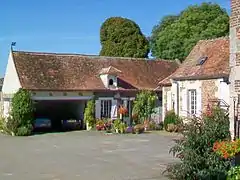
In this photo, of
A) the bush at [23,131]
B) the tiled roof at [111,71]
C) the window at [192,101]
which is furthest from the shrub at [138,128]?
the bush at [23,131]

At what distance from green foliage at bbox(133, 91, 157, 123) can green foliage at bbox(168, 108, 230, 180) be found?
18.8 meters

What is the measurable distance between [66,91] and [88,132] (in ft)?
10.8

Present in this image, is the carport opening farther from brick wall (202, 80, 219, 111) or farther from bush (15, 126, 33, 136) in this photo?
brick wall (202, 80, 219, 111)

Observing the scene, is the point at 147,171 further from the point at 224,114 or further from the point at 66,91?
the point at 66,91

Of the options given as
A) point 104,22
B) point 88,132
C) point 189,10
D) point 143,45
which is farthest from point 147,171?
point 104,22

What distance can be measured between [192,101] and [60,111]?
11.6 metres

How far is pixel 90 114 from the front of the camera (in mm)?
30000

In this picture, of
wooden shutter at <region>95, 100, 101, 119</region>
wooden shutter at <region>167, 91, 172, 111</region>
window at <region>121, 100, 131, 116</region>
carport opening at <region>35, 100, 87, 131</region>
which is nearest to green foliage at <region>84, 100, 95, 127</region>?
wooden shutter at <region>95, 100, 101, 119</region>

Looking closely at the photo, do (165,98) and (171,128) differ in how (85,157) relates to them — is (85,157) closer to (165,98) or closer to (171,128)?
(171,128)

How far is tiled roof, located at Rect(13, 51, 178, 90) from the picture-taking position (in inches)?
1153

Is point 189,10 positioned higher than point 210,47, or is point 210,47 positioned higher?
point 189,10

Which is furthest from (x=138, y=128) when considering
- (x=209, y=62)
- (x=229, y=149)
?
(x=229, y=149)

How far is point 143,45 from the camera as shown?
51000 mm

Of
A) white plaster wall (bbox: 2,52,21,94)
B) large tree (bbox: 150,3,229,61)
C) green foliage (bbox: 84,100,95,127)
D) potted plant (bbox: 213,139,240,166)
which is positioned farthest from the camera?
large tree (bbox: 150,3,229,61)
